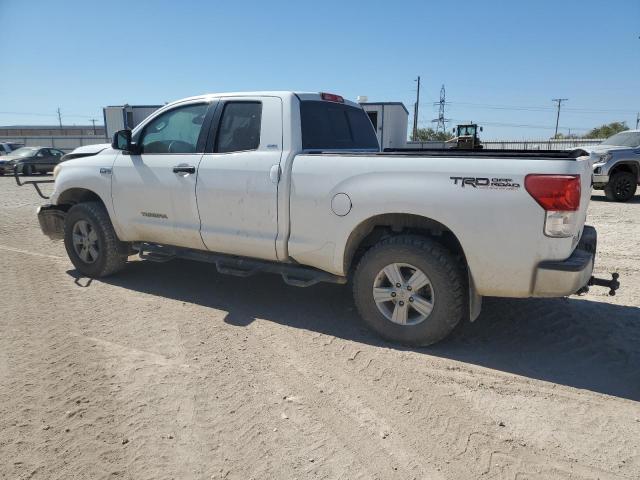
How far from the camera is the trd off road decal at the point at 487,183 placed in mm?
3152

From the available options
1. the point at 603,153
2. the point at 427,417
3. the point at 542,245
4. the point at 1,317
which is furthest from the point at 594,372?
the point at 603,153

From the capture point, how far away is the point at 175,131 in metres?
4.85

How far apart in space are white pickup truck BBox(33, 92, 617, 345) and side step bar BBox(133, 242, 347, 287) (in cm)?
1

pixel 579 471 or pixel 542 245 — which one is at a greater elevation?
pixel 542 245

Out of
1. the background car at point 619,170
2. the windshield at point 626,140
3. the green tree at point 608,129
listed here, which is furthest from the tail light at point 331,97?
the green tree at point 608,129

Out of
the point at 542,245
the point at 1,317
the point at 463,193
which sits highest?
the point at 463,193

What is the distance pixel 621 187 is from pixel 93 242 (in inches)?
Result: 515

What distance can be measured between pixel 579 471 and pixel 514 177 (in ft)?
5.80

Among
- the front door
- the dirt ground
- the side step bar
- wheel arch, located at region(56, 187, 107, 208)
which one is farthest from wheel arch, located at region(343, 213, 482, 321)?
wheel arch, located at region(56, 187, 107, 208)

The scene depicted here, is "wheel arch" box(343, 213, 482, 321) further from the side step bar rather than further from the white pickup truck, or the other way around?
the side step bar

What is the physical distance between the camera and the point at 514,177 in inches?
124

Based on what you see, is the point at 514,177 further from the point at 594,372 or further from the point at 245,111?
the point at 245,111

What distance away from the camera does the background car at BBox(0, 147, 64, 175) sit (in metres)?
23.2

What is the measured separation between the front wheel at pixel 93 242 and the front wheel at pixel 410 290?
305 centimetres
